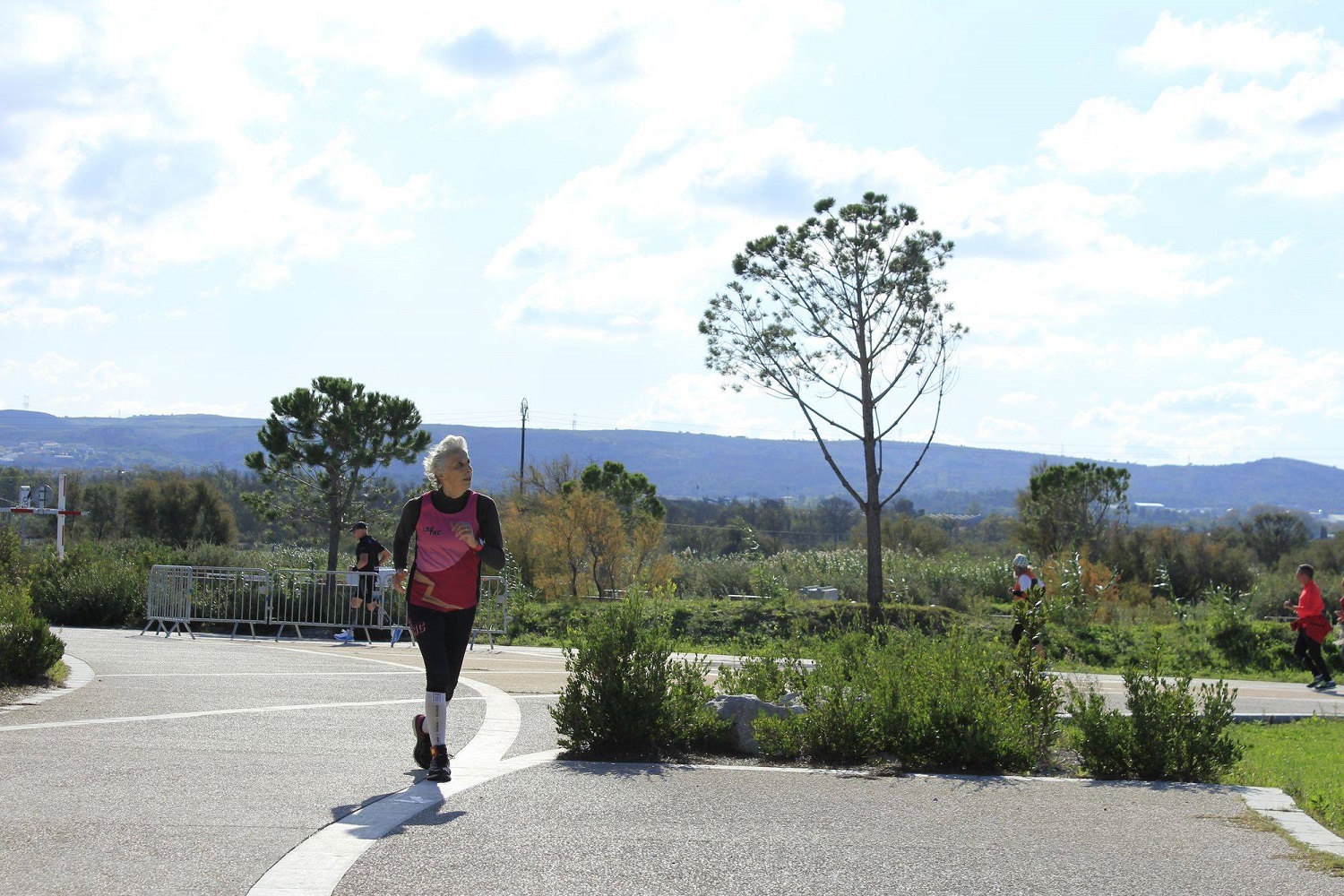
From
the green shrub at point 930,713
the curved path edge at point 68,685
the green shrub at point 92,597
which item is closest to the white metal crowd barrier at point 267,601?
the green shrub at point 92,597

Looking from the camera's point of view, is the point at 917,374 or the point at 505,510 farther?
the point at 505,510

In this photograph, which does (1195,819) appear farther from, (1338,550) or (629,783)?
(1338,550)

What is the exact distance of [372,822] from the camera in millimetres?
5656

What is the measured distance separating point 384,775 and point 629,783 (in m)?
1.35

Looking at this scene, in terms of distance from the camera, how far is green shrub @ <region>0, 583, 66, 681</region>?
10.2 metres

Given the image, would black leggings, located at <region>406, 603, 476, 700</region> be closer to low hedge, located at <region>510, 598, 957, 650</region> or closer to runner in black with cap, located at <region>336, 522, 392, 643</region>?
runner in black with cap, located at <region>336, 522, 392, 643</region>

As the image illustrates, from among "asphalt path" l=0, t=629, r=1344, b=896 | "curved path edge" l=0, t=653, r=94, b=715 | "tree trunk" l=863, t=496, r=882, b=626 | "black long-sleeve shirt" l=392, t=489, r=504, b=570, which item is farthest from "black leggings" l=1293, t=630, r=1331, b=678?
"curved path edge" l=0, t=653, r=94, b=715

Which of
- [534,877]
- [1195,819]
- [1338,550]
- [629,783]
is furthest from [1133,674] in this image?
[1338,550]

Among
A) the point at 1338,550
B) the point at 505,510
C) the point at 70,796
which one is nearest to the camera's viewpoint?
the point at 70,796

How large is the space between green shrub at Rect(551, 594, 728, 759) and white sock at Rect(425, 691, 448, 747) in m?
1.15

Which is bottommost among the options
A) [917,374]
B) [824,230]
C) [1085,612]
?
[1085,612]

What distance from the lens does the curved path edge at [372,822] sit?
4648 mm

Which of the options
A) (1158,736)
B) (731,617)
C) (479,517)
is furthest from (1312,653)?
(479,517)

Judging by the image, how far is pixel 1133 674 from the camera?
7840 millimetres
